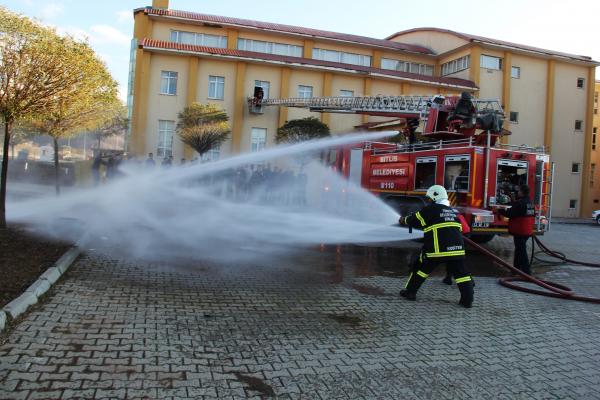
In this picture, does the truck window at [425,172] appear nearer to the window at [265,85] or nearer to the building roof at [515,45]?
the window at [265,85]

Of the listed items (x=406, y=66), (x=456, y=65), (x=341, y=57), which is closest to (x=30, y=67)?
(x=341, y=57)

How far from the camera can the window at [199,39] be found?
28547mm

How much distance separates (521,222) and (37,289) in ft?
22.4

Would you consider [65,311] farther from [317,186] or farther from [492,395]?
[317,186]

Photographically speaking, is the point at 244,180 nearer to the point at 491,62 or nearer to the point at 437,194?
the point at 437,194

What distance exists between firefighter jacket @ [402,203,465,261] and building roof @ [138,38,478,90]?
22.9 meters

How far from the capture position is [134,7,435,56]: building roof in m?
28.2

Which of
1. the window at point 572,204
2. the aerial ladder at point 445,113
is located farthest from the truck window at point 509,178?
the window at point 572,204

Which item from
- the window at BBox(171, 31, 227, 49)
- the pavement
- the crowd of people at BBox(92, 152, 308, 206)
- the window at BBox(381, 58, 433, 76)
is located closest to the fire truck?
the pavement

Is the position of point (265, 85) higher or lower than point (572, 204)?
higher

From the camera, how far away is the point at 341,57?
31.5m

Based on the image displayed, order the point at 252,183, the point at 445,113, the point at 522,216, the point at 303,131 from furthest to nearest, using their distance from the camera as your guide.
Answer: the point at 303,131
the point at 252,183
the point at 445,113
the point at 522,216

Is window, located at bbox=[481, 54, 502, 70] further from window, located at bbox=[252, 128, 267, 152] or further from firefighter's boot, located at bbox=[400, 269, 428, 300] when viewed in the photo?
firefighter's boot, located at bbox=[400, 269, 428, 300]

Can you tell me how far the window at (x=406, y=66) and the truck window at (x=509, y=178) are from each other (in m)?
24.3
